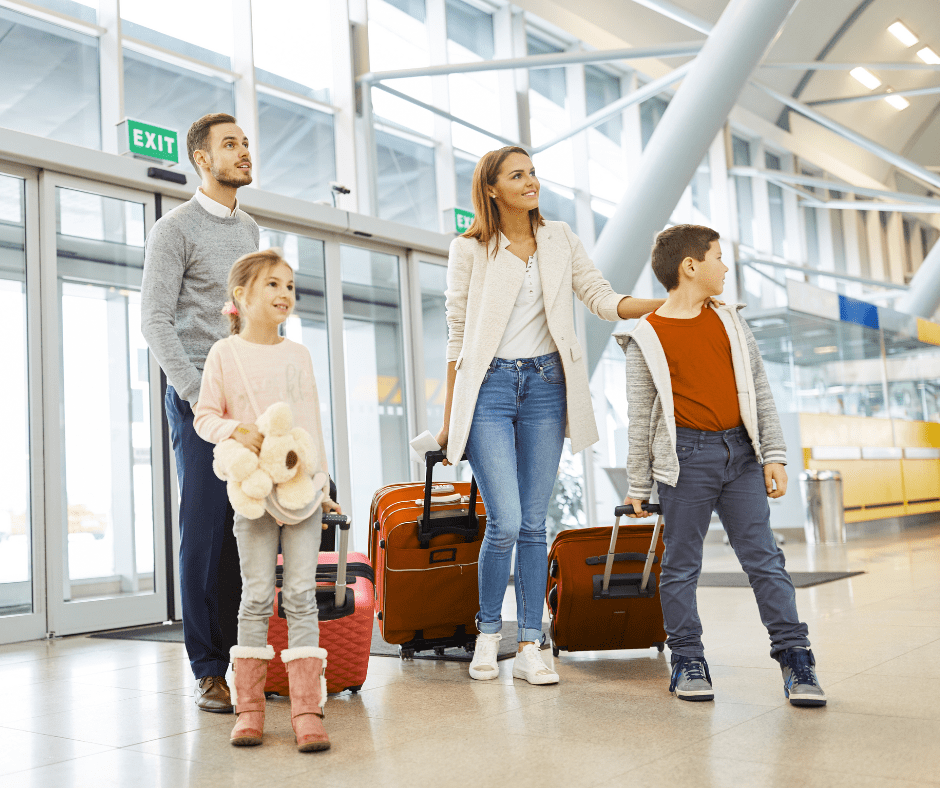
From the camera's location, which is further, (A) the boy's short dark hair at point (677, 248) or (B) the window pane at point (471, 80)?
(B) the window pane at point (471, 80)

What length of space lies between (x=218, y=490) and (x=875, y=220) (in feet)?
68.5

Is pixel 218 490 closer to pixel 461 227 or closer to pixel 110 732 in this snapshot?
pixel 110 732

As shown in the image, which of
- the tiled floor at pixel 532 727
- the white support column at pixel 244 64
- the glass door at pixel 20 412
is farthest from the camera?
the white support column at pixel 244 64

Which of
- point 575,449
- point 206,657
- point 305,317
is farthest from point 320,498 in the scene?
point 305,317

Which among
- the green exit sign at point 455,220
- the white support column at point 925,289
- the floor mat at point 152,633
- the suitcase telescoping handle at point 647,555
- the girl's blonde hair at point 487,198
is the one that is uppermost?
the white support column at point 925,289

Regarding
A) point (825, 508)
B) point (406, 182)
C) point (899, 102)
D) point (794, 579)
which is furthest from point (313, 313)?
point (899, 102)

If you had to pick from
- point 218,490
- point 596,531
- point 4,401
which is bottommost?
point 596,531

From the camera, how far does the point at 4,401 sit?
526cm

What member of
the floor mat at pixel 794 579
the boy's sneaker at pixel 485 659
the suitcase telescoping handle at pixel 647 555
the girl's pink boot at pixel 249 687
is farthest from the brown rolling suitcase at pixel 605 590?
the floor mat at pixel 794 579

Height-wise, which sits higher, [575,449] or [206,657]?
[575,449]

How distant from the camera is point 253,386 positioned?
2510mm

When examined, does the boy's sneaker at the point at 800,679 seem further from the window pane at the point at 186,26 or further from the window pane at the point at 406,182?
the window pane at the point at 406,182

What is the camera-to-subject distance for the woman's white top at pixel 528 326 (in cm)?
315

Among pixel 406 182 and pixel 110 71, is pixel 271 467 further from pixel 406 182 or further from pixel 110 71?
pixel 406 182
